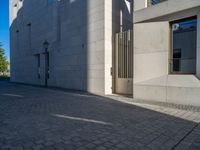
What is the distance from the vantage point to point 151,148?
3.31m

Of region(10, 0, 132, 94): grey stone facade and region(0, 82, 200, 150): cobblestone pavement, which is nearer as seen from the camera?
region(0, 82, 200, 150): cobblestone pavement

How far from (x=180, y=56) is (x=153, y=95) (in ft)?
7.96

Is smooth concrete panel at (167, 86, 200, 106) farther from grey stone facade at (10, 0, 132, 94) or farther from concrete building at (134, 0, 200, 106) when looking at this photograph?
grey stone facade at (10, 0, 132, 94)

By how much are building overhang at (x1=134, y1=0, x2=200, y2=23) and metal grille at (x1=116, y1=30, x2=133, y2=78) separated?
74.6 inches

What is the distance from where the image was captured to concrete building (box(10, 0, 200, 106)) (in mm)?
7641

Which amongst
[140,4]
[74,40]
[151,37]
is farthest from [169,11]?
[74,40]

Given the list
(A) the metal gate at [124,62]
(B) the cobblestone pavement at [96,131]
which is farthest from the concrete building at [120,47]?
(B) the cobblestone pavement at [96,131]

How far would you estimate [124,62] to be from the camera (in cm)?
1091

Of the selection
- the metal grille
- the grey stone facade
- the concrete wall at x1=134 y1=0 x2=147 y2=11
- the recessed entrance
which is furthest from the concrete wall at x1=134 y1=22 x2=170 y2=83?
the grey stone facade

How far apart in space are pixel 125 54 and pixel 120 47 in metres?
0.66

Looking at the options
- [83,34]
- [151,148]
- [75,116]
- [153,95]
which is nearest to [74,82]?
[83,34]

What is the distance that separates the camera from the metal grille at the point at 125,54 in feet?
34.6

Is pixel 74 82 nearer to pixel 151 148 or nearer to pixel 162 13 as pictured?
pixel 162 13

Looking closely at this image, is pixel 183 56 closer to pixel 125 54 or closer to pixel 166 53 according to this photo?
pixel 166 53
